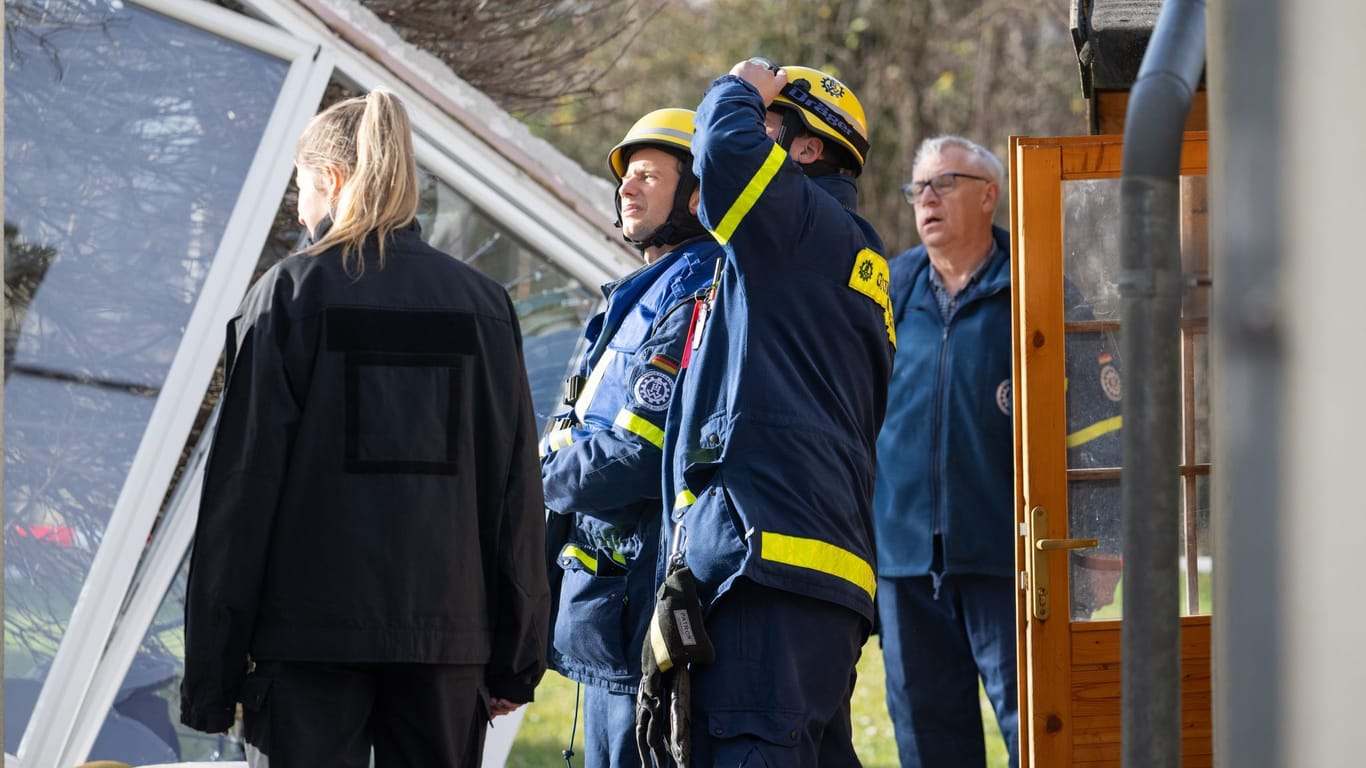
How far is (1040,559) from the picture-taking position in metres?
3.90

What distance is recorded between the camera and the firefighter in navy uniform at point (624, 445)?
11.7 ft

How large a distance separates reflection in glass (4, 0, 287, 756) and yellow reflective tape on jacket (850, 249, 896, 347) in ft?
7.25

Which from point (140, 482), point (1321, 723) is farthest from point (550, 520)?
point (1321, 723)

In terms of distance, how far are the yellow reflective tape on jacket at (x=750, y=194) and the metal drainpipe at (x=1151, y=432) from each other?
155 cm

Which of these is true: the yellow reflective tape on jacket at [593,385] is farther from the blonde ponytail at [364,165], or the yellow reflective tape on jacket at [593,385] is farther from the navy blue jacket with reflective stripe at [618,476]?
the blonde ponytail at [364,165]

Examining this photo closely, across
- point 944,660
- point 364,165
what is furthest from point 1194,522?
point 364,165

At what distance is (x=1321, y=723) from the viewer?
125 centimetres

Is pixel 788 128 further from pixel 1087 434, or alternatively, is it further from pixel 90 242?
pixel 90 242

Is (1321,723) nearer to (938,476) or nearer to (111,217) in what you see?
(938,476)

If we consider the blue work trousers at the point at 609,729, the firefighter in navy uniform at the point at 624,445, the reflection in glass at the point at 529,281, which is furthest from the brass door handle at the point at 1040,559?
the reflection in glass at the point at 529,281

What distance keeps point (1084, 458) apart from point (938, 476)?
0.93 metres

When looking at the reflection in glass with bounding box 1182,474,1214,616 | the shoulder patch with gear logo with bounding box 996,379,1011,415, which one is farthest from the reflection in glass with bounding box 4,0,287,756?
the reflection in glass with bounding box 1182,474,1214,616

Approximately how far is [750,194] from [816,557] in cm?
72

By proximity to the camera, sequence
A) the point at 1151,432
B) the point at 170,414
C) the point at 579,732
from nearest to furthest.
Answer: the point at 1151,432 < the point at 170,414 < the point at 579,732
